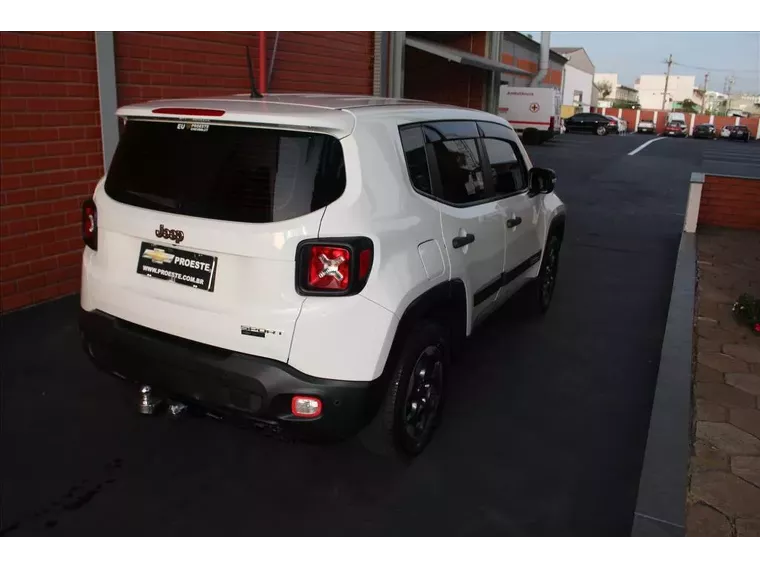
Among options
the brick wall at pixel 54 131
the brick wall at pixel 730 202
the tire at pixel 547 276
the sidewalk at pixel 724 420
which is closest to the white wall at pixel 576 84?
the brick wall at pixel 730 202

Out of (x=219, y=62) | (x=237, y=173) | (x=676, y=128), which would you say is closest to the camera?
(x=237, y=173)

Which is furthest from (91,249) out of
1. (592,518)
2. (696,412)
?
(696,412)

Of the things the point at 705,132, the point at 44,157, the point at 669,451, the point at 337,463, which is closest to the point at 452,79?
the point at 44,157

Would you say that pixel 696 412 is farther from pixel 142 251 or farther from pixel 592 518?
pixel 142 251

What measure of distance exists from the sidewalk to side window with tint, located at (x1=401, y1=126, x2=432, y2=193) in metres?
2.02

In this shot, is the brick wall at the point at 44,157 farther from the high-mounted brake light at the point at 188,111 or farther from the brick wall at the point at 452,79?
the brick wall at the point at 452,79

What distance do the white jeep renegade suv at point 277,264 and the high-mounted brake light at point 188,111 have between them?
1 centimetres

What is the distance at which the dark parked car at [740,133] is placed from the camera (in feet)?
147

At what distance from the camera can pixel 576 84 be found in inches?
2616

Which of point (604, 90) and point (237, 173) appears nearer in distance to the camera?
point (237, 173)

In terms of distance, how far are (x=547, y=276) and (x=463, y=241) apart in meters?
2.56

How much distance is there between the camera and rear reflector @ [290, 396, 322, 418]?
2.79m

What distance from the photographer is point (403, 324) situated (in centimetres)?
301

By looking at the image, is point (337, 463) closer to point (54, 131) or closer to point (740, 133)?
point (54, 131)
